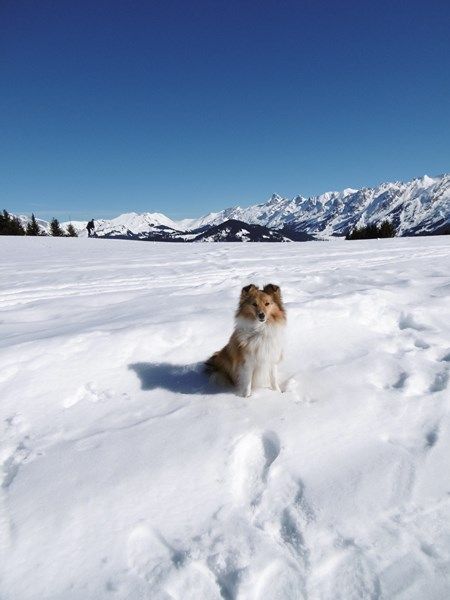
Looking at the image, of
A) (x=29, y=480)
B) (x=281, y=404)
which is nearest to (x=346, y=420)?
(x=281, y=404)

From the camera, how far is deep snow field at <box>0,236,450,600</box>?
245cm

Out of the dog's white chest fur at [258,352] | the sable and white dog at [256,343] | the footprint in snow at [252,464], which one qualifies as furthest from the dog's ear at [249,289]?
the footprint in snow at [252,464]

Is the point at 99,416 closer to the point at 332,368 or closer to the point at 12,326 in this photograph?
the point at 332,368

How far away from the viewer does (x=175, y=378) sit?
16.7 ft

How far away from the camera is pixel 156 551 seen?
2.61 m

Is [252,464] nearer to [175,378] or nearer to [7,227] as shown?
[175,378]

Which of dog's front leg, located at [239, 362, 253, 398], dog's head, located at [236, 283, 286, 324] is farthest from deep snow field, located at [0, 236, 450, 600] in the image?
dog's head, located at [236, 283, 286, 324]

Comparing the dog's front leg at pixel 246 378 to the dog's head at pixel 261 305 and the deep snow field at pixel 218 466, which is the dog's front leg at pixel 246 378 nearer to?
the deep snow field at pixel 218 466

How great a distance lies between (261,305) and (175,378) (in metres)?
1.59

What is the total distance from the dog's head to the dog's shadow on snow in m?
1.04

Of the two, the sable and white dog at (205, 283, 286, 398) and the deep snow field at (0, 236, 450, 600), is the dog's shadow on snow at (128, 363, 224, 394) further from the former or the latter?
the sable and white dog at (205, 283, 286, 398)

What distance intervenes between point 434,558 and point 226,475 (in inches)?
63.1

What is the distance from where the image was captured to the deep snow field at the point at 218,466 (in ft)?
8.03

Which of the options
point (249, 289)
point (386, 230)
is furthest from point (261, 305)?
point (386, 230)
